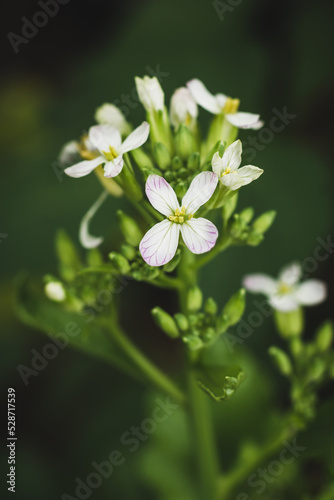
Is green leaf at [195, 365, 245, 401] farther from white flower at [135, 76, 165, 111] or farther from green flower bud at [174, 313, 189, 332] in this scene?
white flower at [135, 76, 165, 111]

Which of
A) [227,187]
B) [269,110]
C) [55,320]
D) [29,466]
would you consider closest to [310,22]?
[269,110]

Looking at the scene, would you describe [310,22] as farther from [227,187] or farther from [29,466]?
[29,466]

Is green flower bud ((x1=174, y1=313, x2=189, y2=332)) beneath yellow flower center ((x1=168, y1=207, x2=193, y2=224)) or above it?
beneath

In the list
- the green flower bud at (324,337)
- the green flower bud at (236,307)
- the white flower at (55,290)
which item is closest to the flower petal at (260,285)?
the green flower bud at (324,337)

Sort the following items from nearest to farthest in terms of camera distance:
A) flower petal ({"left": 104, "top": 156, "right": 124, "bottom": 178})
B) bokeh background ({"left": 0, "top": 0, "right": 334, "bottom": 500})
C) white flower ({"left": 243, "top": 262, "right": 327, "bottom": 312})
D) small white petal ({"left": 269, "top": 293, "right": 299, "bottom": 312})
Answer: flower petal ({"left": 104, "top": 156, "right": 124, "bottom": 178})
small white petal ({"left": 269, "top": 293, "right": 299, "bottom": 312})
white flower ({"left": 243, "top": 262, "right": 327, "bottom": 312})
bokeh background ({"left": 0, "top": 0, "right": 334, "bottom": 500})

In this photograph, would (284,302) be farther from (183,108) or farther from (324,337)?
(183,108)

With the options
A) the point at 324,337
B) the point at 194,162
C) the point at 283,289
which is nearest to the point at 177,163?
the point at 194,162

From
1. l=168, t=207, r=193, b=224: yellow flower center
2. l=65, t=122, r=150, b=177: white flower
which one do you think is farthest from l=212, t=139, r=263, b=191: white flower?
l=65, t=122, r=150, b=177: white flower
